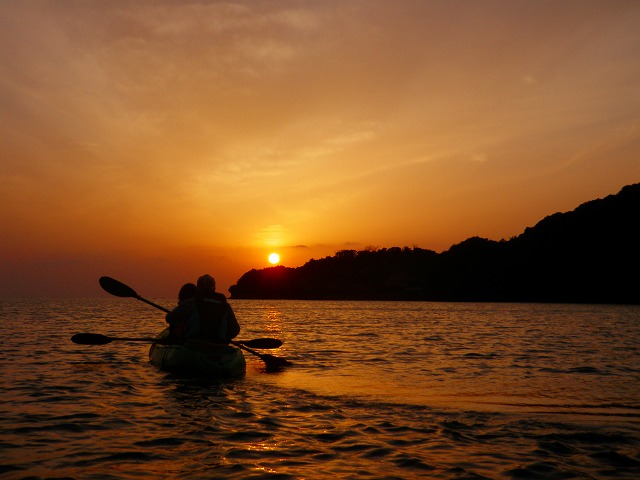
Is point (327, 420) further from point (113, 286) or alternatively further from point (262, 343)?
point (113, 286)

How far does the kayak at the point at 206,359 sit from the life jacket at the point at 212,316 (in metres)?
0.26

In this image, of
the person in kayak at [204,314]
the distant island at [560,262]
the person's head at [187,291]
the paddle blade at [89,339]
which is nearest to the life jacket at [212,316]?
the person in kayak at [204,314]

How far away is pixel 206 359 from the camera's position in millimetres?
14422

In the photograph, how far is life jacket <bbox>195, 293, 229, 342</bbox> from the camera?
14.7 metres

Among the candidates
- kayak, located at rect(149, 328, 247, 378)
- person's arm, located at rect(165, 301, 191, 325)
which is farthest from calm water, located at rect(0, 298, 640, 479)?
person's arm, located at rect(165, 301, 191, 325)

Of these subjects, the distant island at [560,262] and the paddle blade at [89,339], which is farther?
the distant island at [560,262]

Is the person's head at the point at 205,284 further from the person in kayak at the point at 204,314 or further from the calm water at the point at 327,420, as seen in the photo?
the calm water at the point at 327,420

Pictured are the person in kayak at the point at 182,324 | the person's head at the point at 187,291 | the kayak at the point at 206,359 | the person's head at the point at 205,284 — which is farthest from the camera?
the person's head at the point at 187,291

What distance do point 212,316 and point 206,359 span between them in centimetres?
109

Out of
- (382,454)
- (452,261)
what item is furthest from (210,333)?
(452,261)

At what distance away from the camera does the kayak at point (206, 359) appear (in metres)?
14.4

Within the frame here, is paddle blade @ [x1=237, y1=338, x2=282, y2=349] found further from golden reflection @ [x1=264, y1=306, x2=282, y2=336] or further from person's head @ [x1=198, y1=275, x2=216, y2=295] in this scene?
golden reflection @ [x1=264, y1=306, x2=282, y2=336]

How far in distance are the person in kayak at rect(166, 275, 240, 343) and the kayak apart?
0.22 m

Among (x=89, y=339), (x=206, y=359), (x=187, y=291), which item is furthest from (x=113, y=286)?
(x=206, y=359)
